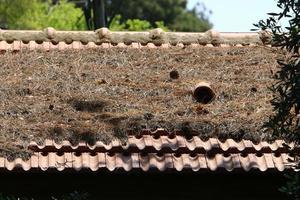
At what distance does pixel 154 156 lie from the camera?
9164 mm

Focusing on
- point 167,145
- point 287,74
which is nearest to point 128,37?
point 167,145

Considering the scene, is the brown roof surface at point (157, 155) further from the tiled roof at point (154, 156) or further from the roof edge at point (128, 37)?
the roof edge at point (128, 37)

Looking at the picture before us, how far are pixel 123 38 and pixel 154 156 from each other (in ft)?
12.3

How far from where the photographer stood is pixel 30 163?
8969 millimetres

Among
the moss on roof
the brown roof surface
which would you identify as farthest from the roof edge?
the brown roof surface

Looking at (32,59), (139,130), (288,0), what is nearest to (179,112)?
(139,130)

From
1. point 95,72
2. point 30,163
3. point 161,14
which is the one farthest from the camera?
point 161,14

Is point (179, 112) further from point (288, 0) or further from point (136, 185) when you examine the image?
point (288, 0)

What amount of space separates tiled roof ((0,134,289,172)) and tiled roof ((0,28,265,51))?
133 inches

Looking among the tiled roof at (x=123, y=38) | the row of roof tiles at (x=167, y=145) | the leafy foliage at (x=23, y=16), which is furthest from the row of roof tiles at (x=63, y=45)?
the leafy foliage at (x=23, y=16)

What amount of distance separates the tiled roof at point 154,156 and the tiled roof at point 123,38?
3.39 m

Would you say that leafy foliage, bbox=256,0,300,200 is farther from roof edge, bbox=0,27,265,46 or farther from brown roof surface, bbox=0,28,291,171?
roof edge, bbox=0,27,265,46

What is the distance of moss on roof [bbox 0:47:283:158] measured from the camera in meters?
9.61

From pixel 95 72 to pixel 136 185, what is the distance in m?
2.03
